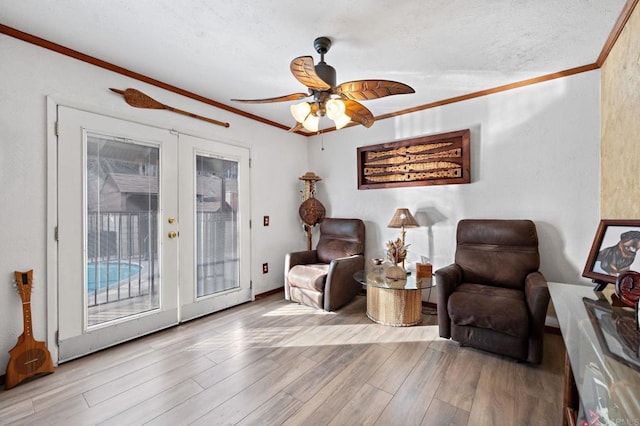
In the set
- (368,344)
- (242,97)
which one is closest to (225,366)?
(368,344)

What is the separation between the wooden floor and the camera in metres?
1.55

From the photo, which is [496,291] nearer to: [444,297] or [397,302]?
[444,297]

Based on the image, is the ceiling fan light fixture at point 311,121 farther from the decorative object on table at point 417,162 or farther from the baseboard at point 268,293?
the baseboard at point 268,293

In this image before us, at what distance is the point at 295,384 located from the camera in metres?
1.84

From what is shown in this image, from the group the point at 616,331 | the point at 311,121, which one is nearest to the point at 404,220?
the point at 311,121

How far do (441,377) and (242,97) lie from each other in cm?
321

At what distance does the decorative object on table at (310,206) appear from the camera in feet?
13.3

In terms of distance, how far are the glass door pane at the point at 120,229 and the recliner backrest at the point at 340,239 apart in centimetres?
201

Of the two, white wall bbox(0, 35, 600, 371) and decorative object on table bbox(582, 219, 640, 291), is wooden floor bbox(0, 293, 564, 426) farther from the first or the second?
decorative object on table bbox(582, 219, 640, 291)

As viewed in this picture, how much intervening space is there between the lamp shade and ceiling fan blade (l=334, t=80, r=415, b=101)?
160 cm

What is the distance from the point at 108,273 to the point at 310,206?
2496 millimetres

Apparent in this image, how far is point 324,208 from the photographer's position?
4.15 m

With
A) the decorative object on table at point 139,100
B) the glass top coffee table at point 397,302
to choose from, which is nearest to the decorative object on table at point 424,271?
the glass top coffee table at point 397,302

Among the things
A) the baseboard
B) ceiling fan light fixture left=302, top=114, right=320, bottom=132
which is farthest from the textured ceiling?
the baseboard
